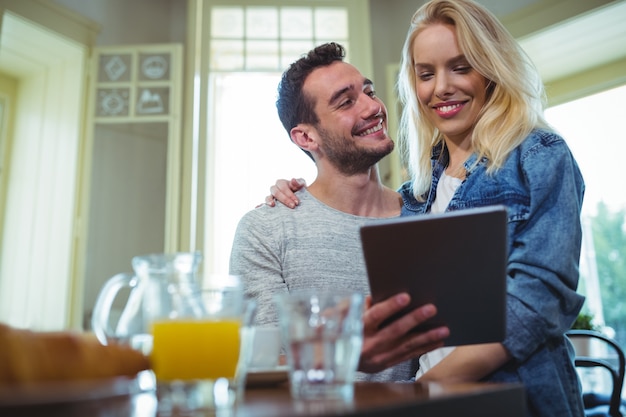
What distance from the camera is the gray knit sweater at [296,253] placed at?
1627 millimetres

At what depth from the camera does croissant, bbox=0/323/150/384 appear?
1.55 ft

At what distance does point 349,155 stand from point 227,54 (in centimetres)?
191

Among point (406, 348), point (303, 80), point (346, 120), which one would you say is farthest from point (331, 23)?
point (406, 348)

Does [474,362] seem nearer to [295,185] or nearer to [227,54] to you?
[295,185]

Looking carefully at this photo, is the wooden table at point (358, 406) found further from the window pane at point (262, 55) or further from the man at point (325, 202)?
the window pane at point (262, 55)

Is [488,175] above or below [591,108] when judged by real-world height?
below

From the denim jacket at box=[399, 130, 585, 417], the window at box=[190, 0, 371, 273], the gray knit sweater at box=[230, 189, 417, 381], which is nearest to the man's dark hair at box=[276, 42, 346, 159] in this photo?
the gray knit sweater at box=[230, 189, 417, 381]

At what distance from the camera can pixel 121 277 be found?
696mm

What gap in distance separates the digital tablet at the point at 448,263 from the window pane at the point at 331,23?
117 inches

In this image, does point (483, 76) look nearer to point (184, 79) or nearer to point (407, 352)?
point (407, 352)

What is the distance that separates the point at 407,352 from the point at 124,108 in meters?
2.96

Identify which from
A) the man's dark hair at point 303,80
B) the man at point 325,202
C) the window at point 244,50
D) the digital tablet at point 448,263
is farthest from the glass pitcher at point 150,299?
the window at point 244,50

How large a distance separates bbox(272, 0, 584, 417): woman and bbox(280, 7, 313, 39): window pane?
2132mm

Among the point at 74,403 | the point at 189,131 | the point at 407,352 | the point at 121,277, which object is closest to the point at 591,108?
the point at 189,131
